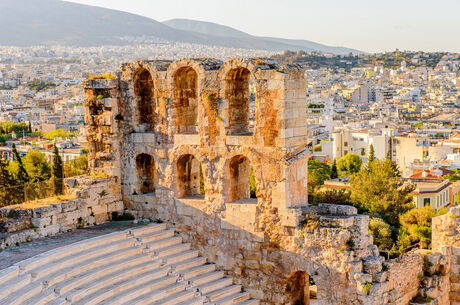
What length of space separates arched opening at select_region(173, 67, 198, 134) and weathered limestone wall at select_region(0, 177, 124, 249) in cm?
262

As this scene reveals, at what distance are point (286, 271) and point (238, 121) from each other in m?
4.20

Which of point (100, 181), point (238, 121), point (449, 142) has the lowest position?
point (449, 142)

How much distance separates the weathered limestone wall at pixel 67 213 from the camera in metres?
16.6

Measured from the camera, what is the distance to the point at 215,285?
57.0 ft

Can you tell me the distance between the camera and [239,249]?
699 inches

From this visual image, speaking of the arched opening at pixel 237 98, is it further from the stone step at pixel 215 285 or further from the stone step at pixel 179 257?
the stone step at pixel 215 285

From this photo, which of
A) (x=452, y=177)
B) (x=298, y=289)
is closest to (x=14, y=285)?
(x=298, y=289)

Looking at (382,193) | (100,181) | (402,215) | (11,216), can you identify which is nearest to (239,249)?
(100,181)

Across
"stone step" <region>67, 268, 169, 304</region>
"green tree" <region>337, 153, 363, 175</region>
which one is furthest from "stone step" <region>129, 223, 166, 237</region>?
"green tree" <region>337, 153, 363, 175</region>

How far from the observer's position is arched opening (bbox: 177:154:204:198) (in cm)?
1903

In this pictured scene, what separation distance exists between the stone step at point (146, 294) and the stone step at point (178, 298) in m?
0.09

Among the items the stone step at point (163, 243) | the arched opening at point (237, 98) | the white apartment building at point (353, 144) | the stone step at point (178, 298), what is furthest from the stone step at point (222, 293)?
the white apartment building at point (353, 144)

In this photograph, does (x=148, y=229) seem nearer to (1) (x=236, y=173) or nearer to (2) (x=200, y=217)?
(2) (x=200, y=217)

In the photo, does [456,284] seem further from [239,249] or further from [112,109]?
[112,109]
